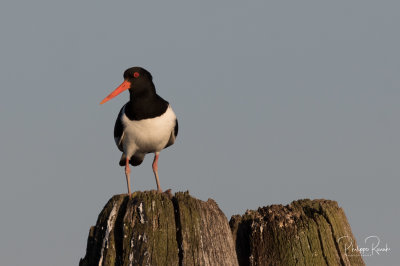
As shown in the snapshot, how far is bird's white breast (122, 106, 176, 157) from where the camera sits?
10.3m

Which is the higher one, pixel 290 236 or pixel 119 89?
pixel 119 89

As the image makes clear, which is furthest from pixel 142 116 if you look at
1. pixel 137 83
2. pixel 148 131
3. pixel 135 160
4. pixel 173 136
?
pixel 135 160

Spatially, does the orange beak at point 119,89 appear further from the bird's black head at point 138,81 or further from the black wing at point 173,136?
the black wing at point 173,136

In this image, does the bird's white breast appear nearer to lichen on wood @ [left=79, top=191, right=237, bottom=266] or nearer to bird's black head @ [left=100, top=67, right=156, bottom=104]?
bird's black head @ [left=100, top=67, right=156, bottom=104]

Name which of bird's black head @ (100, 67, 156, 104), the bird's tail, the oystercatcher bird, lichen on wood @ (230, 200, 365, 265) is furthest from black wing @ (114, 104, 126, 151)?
lichen on wood @ (230, 200, 365, 265)

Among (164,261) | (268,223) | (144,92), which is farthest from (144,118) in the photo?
(164,261)

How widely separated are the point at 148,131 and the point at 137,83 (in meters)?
0.90

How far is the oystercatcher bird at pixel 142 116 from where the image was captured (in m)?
10.3

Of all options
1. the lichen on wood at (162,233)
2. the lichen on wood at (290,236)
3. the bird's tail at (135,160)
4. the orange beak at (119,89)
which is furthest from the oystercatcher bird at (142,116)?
the lichen on wood at (162,233)

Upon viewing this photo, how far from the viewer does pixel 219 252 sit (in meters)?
6.06

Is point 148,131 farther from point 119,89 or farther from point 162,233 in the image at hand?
point 162,233

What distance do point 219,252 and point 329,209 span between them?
169cm

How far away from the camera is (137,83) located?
34.2 feet

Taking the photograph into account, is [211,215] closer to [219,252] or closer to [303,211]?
[219,252]
